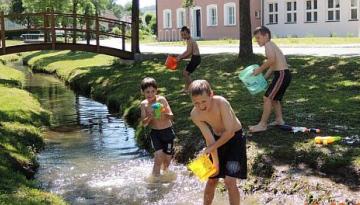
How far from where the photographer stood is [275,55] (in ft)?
27.0

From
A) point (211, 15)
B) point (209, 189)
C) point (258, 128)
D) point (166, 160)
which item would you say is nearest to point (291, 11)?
point (211, 15)

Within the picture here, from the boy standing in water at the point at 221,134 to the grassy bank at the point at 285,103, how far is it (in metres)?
1.55

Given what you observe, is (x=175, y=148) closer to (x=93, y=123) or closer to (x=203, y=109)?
(x=203, y=109)

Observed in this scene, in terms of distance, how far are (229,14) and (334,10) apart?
8827 millimetres

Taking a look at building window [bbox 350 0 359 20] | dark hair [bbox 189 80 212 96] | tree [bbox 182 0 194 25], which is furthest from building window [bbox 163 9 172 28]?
dark hair [bbox 189 80 212 96]

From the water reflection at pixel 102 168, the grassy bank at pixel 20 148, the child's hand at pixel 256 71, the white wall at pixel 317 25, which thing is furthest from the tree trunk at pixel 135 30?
the child's hand at pixel 256 71

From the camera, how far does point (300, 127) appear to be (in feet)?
28.1

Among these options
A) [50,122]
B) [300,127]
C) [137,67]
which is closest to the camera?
[300,127]

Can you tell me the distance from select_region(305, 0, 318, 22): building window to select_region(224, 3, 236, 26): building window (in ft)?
20.4

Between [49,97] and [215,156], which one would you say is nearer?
[215,156]

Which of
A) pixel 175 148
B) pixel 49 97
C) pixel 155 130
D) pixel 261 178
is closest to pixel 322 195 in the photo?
pixel 261 178

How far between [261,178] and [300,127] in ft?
5.41

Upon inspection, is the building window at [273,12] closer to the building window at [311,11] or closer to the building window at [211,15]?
the building window at [311,11]

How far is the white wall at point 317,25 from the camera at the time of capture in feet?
111
